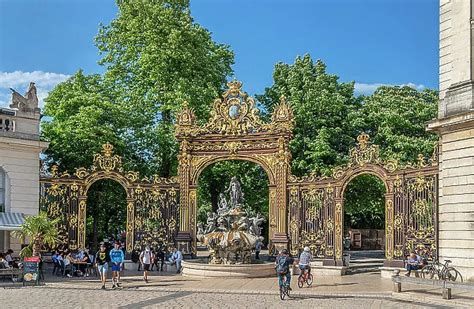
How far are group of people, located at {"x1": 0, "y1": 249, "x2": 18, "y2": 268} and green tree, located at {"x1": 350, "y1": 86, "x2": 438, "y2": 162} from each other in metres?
18.5

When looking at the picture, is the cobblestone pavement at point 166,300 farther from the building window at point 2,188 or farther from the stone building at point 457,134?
the building window at point 2,188

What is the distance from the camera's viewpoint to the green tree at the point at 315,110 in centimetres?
3297

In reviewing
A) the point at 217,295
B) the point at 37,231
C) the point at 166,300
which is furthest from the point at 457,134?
the point at 37,231

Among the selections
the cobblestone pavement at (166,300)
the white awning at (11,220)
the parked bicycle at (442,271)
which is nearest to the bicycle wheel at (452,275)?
the parked bicycle at (442,271)

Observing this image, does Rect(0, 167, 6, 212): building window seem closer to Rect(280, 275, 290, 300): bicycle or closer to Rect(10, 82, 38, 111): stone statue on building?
Rect(10, 82, 38, 111): stone statue on building

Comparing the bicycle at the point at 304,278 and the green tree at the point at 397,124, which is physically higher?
the green tree at the point at 397,124

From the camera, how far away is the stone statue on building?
25.2m

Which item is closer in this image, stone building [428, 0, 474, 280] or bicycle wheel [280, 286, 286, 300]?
bicycle wheel [280, 286, 286, 300]

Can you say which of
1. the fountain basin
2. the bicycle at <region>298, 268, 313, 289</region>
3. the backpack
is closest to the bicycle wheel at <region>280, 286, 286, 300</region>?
the backpack

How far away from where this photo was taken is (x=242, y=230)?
2500 cm

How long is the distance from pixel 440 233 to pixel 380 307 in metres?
5.42

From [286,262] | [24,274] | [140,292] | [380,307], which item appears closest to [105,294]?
[140,292]

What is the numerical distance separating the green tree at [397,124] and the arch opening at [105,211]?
41.4 feet

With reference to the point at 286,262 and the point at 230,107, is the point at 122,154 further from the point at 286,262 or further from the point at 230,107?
the point at 286,262
